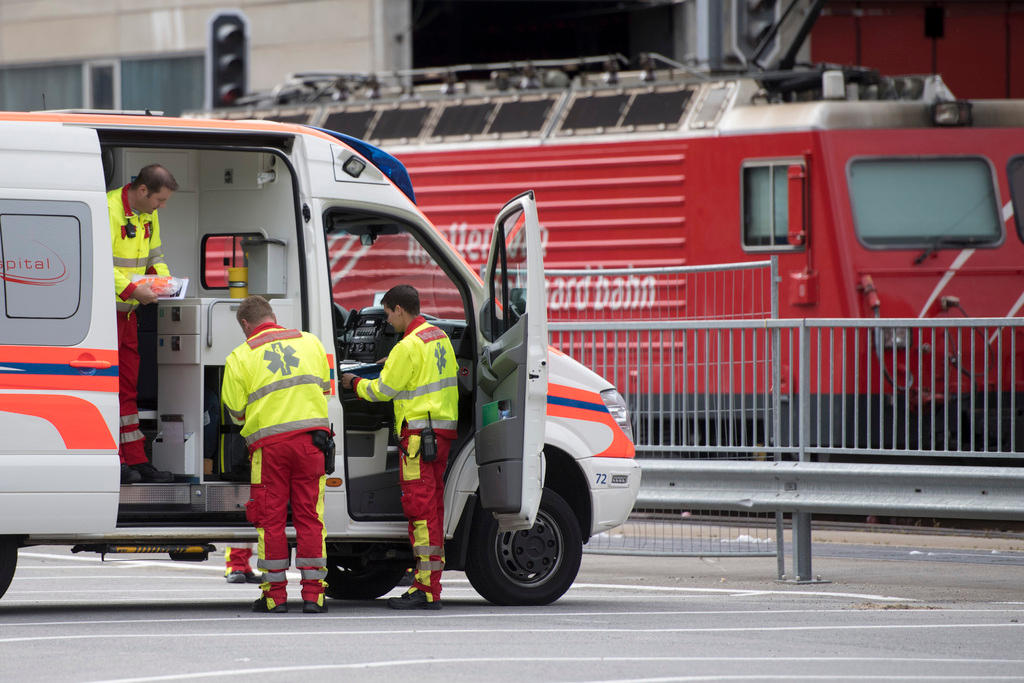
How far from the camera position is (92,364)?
8258 mm

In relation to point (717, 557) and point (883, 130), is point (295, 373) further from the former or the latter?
point (883, 130)

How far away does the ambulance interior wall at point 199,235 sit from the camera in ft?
29.3

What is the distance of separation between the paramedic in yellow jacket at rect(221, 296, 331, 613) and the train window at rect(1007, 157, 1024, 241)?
24.0ft

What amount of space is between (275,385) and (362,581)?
A: 6.26ft

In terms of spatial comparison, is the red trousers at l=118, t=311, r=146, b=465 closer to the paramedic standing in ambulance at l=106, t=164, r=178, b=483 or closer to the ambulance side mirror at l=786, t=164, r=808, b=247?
the paramedic standing in ambulance at l=106, t=164, r=178, b=483

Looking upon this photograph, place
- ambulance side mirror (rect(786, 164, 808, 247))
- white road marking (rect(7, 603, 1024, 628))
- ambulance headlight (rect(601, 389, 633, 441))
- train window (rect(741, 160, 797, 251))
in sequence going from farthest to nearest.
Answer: train window (rect(741, 160, 797, 251))
ambulance side mirror (rect(786, 164, 808, 247))
ambulance headlight (rect(601, 389, 633, 441))
white road marking (rect(7, 603, 1024, 628))

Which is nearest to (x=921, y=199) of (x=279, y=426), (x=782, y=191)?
(x=782, y=191)

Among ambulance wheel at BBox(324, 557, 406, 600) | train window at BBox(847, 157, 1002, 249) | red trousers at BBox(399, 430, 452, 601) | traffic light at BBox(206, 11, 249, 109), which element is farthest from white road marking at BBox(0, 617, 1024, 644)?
traffic light at BBox(206, 11, 249, 109)

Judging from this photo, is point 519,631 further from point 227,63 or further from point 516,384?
point 227,63

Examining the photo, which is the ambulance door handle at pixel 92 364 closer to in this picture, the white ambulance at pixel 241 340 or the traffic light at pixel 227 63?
the white ambulance at pixel 241 340

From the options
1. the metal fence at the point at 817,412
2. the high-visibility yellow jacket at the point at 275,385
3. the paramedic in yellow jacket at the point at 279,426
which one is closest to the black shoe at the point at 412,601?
the paramedic in yellow jacket at the point at 279,426

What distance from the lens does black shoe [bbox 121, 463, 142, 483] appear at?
28.2 ft

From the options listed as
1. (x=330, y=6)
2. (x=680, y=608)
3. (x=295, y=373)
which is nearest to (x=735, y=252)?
(x=680, y=608)

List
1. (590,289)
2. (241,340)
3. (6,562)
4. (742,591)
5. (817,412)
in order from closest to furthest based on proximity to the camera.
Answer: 1. (6,562)
2. (241,340)
3. (742,591)
4. (817,412)
5. (590,289)
